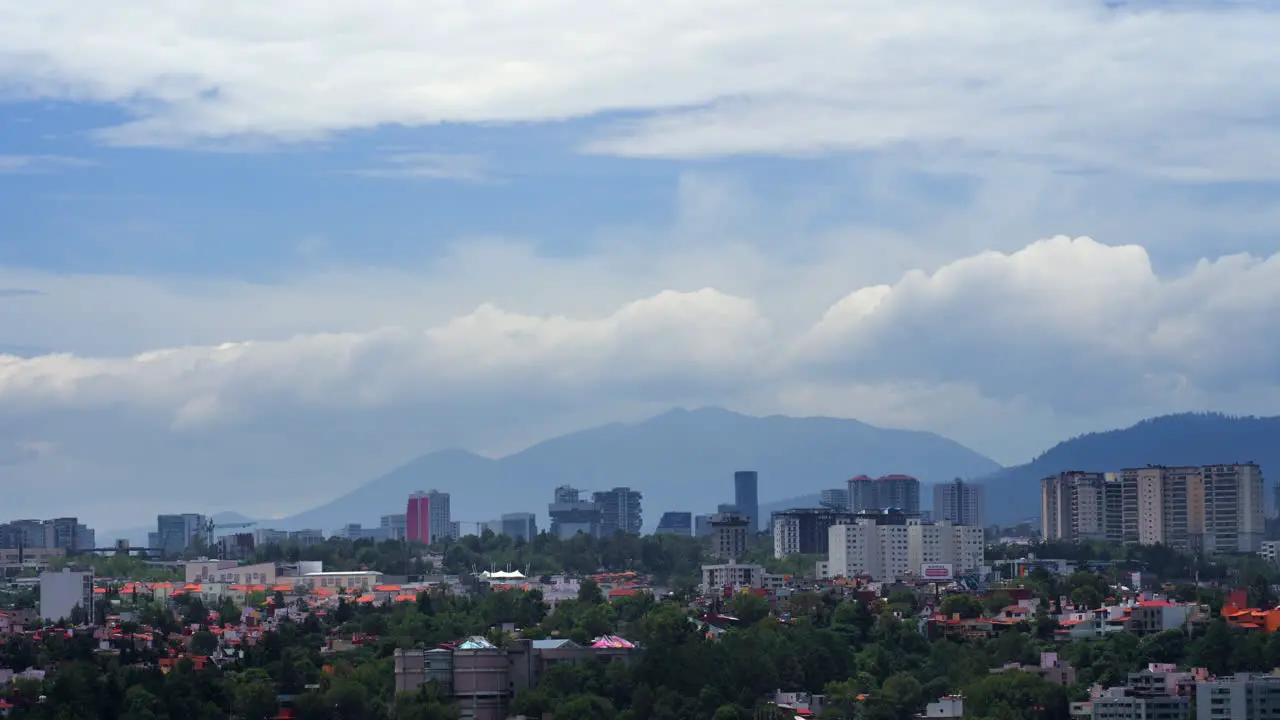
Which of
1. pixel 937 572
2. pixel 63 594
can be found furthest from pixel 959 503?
pixel 63 594

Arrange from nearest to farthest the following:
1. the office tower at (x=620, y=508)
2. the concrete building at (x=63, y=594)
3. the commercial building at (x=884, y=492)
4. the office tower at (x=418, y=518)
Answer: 1. the concrete building at (x=63, y=594)
2. the commercial building at (x=884, y=492)
3. the office tower at (x=620, y=508)
4. the office tower at (x=418, y=518)

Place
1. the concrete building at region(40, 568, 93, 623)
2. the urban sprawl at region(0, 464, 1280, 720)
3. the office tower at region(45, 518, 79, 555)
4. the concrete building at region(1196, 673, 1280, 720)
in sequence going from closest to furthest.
Answer: the concrete building at region(1196, 673, 1280, 720) → the urban sprawl at region(0, 464, 1280, 720) → the concrete building at region(40, 568, 93, 623) → the office tower at region(45, 518, 79, 555)

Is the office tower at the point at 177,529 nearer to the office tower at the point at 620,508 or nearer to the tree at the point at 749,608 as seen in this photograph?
the office tower at the point at 620,508

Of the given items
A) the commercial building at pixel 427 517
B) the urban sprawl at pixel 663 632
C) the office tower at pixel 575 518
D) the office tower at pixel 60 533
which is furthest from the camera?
the commercial building at pixel 427 517

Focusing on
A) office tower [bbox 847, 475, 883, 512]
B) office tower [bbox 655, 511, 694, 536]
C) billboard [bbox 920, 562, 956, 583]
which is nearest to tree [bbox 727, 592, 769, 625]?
billboard [bbox 920, 562, 956, 583]

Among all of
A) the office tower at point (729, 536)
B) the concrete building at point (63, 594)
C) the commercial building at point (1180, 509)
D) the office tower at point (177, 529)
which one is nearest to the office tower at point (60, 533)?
the office tower at point (177, 529)

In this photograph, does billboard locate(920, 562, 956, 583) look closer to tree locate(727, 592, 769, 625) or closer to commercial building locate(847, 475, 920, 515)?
tree locate(727, 592, 769, 625)

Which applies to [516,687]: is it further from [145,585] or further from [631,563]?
[631,563]
